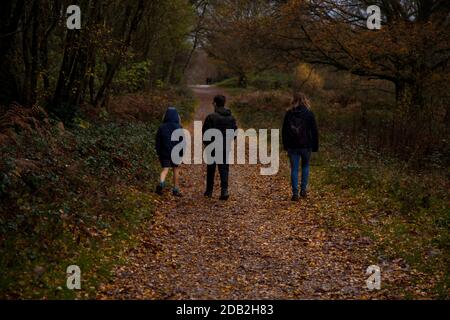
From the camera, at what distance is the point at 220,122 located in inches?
417

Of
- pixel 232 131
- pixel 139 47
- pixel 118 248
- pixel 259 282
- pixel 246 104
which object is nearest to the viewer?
pixel 259 282

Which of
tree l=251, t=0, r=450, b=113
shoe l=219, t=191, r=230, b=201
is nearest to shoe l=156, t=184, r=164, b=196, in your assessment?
shoe l=219, t=191, r=230, b=201

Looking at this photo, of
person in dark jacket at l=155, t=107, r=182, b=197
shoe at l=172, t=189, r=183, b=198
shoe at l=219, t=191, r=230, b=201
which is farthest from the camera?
shoe at l=172, t=189, r=183, b=198

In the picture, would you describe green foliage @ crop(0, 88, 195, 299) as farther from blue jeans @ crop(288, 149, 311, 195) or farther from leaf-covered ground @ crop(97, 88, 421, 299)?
blue jeans @ crop(288, 149, 311, 195)

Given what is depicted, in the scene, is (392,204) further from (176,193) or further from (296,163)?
(176,193)

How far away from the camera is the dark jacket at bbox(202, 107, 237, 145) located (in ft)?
34.6

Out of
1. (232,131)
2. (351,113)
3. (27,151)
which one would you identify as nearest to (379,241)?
(232,131)

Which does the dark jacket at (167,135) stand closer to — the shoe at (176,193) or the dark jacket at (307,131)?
the shoe at (176,193)

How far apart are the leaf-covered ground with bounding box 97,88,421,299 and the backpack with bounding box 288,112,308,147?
4.31 ft

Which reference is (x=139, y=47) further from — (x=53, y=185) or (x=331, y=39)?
(x=53, y=185)

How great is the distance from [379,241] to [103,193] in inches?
190

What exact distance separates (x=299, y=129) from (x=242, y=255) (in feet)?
12.3

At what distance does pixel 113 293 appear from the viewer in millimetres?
6145

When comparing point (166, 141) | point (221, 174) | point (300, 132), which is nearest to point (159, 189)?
point (166, 141)
